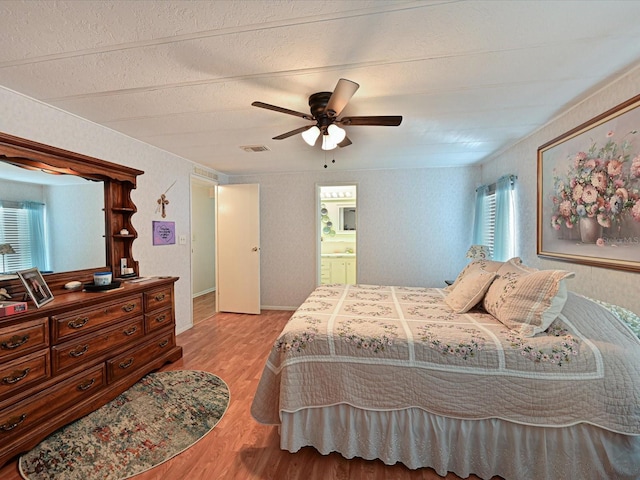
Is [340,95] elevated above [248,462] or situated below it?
above

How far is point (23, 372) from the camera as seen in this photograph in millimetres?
1614

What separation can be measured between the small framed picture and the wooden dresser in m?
0.06

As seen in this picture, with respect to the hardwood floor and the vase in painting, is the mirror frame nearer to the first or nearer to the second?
the hardwood floor

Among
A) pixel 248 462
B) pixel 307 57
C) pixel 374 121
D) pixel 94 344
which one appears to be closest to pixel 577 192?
pixel 374 121

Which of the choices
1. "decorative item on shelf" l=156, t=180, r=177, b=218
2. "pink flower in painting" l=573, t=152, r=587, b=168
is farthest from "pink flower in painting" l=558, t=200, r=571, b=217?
"decorative item on shelf" l=156, t=180, r=177, b=218

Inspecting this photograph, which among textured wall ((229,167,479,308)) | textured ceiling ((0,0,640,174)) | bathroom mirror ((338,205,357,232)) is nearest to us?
textured ceiling ((0,0,640,174))

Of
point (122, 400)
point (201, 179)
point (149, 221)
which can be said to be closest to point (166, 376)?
point (122, 400)

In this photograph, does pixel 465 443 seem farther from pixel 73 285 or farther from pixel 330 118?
pixel 73 285

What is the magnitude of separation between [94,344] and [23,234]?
0.96m

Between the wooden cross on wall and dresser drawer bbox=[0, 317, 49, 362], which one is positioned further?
the wooden cross on wall

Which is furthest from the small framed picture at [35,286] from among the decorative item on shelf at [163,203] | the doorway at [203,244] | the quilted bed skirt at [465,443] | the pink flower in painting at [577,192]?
the pink flower in painting at [577,192]

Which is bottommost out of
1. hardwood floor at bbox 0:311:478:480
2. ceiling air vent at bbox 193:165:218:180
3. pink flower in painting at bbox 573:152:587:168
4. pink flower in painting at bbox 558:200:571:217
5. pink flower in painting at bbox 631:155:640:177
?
hardwood floor at bbox 0:311:478:480

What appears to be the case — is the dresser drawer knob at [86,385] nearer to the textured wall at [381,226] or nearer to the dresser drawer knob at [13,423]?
the dresser drawer knob at [13,423]

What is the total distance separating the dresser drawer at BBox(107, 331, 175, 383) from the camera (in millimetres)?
2168
